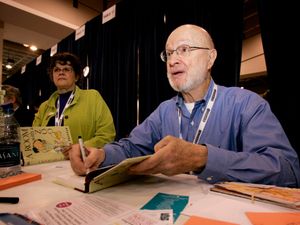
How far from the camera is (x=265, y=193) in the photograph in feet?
2.00

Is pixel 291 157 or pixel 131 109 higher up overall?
pixel 131 109

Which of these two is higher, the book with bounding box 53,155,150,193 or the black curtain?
the black curtain

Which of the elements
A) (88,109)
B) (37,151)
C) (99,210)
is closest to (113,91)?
(88,109)

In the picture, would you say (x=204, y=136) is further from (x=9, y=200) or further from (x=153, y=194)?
(x=9, y=200)

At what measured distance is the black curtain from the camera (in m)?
1.58

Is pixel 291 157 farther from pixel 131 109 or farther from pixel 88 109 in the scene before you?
pixel 131 109

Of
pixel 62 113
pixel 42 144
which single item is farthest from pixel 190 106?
pixel 62 113

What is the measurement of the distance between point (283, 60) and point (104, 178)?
5.03ft

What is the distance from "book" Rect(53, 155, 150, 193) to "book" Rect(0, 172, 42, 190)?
0.11 metres

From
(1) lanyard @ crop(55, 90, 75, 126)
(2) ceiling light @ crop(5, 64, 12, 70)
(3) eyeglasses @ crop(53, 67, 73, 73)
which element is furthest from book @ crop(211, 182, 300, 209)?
(2) ceiling light @ crop(5, 64, 12, 70)

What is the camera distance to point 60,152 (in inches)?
52.7

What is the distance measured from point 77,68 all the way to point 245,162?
1.77 m

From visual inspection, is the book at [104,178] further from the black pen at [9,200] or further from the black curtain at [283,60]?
the black curtain at [283,60]

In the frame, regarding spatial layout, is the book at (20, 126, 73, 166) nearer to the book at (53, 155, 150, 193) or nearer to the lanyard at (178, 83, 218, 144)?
the book at (53, 155, 150, 193)
